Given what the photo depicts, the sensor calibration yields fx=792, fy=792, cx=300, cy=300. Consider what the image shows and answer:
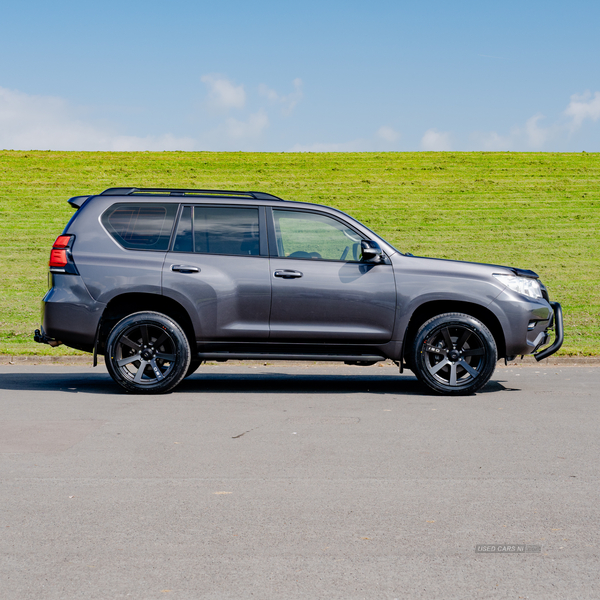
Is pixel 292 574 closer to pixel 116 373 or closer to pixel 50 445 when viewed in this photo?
pixel 50 445

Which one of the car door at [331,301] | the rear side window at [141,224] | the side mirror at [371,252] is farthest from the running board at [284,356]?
the rear side window at [141,224]

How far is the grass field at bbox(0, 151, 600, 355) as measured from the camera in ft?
70.2

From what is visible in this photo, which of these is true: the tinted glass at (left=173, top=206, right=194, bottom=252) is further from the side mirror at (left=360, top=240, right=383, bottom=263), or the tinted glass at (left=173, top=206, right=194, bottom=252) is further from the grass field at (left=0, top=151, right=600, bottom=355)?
the grass field at (left=0, top=151, right=600, bottom=355)

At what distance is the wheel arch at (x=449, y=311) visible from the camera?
846 centimetres

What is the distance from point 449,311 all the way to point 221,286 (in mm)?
2476

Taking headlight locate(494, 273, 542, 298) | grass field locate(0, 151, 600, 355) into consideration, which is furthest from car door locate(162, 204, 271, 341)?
grass field locate(0, 151, 600, 355)

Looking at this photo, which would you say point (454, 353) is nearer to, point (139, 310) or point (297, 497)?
point (139, 310)

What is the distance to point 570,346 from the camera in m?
12.9

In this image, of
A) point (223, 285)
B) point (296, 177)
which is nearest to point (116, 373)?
point (223, 285)

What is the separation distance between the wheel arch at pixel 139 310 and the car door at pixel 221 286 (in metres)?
0.20

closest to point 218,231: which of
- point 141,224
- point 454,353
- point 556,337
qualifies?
point 141,224

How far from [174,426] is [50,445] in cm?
109

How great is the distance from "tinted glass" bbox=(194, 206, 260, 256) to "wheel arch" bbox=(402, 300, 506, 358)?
73.1 inches

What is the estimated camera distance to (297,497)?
15.6 feet
